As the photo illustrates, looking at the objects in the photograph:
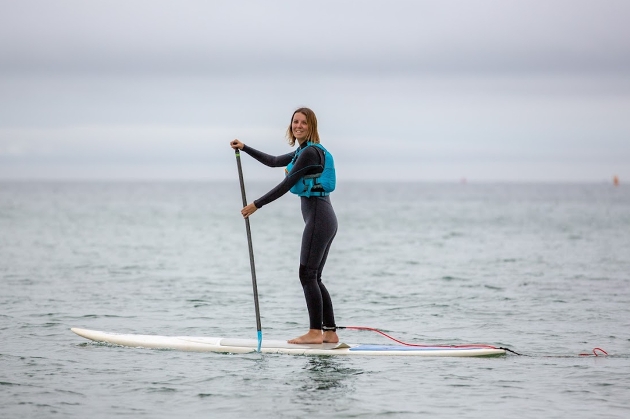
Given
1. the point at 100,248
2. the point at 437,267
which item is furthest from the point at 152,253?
the point at 437,267

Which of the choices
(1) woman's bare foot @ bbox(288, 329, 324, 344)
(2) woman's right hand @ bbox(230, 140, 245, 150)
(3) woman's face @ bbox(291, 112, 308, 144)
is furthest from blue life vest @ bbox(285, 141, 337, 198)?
(1) woman's bare foot @ bbox(288, 329, 324, 344)

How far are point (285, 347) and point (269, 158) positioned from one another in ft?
6.52

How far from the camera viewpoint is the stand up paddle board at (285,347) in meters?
9.56

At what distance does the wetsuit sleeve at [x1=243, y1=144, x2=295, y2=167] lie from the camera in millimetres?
9273

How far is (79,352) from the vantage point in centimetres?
1002

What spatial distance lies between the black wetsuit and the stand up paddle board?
416 millimetres

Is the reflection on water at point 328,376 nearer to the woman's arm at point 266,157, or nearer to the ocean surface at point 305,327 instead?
the ocean surface at point 305,327

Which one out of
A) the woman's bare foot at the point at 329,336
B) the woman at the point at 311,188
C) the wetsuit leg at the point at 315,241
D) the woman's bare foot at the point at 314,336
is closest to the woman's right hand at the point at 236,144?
the woman at the point at 311,188

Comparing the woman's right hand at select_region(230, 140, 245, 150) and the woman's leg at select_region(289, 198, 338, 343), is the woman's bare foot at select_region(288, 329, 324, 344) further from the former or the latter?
the woman's right hand at select_region(230, 140, 245, 150)

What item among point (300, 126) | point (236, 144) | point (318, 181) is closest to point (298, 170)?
point (318, 181)

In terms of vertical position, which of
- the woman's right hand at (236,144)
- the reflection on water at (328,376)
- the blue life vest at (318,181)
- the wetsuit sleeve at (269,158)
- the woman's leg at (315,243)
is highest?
the woman's right hand at (236,144)

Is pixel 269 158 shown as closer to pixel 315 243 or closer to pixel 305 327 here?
pixel 315 243

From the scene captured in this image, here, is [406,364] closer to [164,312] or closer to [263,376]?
[263,376]

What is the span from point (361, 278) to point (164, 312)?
23.5 ft
